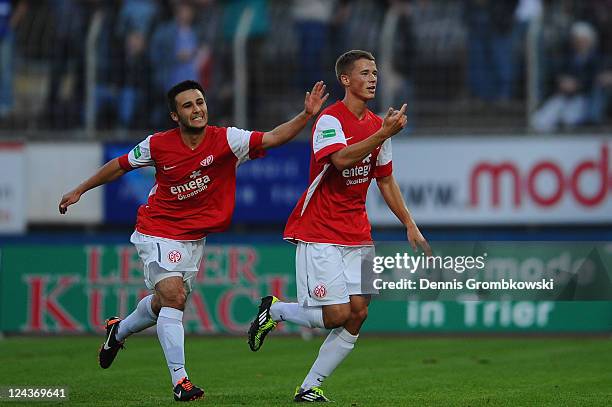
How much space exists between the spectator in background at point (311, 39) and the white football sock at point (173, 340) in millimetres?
7363

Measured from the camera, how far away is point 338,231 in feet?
29.9

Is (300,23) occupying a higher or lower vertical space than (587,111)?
higher

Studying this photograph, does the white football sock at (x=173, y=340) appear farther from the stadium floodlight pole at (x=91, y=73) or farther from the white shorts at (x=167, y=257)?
the stadium floodlight pole at (x=91, y=73)

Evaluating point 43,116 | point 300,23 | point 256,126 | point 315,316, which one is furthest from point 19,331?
point 315,316

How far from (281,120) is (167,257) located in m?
7.25

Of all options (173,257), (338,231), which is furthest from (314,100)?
(173,257)

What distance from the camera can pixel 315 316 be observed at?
30.0ft

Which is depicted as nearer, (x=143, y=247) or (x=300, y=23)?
(x=143, y=247)

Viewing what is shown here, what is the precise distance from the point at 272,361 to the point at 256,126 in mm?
4469

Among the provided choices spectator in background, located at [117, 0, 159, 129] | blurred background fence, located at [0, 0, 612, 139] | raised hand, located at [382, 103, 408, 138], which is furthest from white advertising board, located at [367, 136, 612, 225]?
raised hand, located at [382, 103, 408, 138]

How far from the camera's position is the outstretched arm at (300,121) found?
8.84m

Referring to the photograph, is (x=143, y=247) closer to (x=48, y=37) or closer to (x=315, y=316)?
(x=315, y=316)

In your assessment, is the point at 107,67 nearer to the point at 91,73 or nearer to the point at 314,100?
the point at 91,73

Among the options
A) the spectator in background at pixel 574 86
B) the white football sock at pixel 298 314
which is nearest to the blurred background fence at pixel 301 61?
the spectator in background at pixel 574 86
